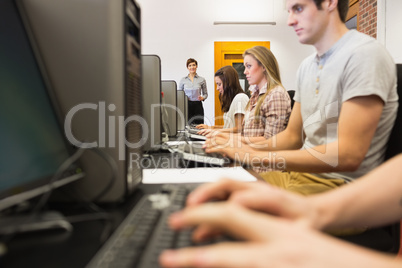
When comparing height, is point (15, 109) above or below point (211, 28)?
below

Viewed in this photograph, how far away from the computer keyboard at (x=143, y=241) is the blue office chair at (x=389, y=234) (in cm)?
55

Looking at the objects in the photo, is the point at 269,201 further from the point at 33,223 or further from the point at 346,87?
the point at 346,87

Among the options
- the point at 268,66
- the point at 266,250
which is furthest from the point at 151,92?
the point at 266,250

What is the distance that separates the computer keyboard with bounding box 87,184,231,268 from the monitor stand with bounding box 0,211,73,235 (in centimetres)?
14

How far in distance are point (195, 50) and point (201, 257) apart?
547 centimetres

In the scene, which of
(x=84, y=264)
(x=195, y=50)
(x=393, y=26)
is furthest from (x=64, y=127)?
(x=195, y=50)

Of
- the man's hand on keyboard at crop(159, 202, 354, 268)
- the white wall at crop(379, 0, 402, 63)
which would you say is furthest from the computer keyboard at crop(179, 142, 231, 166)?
the white wall at crop(379, 0, 402, 63)

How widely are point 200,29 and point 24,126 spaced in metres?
5.26

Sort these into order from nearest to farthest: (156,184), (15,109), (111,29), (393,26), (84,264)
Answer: (84,264)
(15,109)
(111,29)
(156,184)
(393,26)

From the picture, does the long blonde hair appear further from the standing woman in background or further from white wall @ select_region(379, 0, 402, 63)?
the standing woman in background

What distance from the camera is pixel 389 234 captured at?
0.84 metres

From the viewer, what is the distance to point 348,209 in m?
0.47

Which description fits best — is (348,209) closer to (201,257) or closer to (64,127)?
(201,257)

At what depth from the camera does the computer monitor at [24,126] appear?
486 mm
